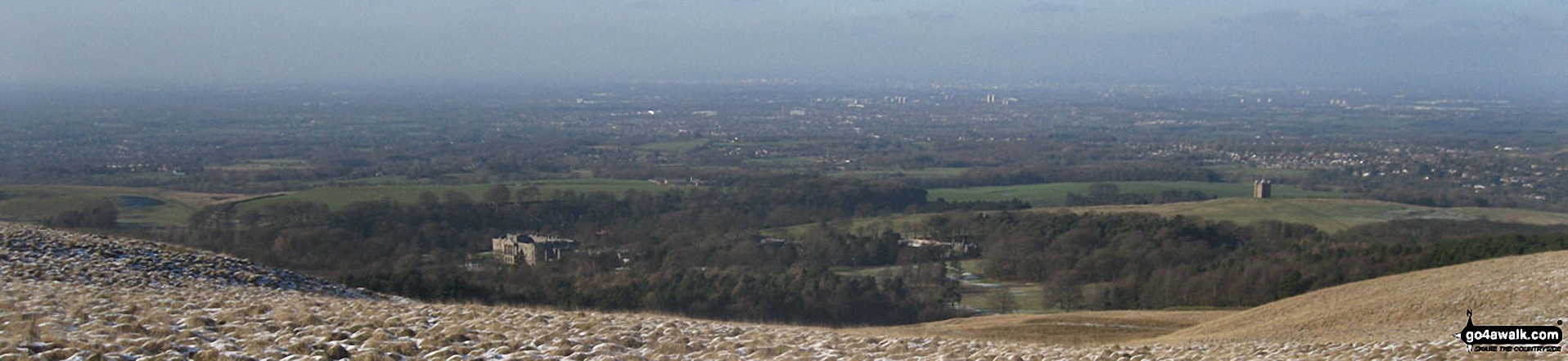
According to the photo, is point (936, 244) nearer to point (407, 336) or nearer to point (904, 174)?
point (904, 174)

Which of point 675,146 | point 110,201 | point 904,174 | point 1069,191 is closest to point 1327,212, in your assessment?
point 1069,191

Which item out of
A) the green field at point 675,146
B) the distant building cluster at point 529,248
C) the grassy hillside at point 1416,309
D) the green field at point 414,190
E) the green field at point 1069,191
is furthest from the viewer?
the green field at point 675,146

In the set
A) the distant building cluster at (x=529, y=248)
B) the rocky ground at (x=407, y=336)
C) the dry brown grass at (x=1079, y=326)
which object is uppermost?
the rocky ground at (x=407, y=336)

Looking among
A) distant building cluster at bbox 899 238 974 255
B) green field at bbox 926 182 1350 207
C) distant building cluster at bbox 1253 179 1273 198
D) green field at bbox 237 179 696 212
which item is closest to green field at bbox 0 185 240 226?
green field at bbox 237 179 696 212

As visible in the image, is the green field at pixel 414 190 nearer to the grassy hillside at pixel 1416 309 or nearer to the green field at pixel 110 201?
the green field at pixel 110 201

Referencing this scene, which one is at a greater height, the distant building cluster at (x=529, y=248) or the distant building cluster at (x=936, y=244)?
the distant building cluster at (x=529, y=248)

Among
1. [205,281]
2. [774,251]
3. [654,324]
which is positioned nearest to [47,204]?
[774,251]

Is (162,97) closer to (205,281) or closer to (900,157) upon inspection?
(900,157)

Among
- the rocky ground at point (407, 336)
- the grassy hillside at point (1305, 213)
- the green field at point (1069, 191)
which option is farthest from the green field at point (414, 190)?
the rocky ground at point (407, 336)
